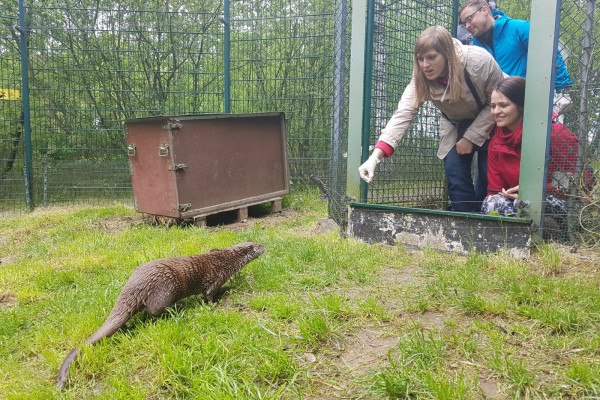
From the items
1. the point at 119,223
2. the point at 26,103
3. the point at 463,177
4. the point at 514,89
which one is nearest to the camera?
the point at 514,89

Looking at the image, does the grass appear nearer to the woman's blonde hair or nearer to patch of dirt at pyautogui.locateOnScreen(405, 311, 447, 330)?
patch of dirt at pyautogui.locateOnScreen(405, 311, 447, 330)

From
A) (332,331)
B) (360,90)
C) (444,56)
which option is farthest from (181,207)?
(332,331)

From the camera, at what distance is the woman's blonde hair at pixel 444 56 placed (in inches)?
165

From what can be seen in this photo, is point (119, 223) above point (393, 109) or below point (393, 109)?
below

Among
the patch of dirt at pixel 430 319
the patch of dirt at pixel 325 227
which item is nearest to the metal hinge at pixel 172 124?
the patch of dirt at pixel 325 227

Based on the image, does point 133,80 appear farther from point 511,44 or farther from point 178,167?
point 511,44

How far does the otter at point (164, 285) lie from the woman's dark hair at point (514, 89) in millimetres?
2595

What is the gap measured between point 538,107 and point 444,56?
0.91m

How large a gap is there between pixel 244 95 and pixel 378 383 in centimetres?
731

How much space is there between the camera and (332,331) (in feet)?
8.45

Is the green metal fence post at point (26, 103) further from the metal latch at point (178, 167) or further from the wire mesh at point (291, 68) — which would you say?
the metal latch at point (178, 167)

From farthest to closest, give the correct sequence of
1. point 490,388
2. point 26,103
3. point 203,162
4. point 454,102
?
point 26,103 → point 203,162 → point 454,102 → point 490,388

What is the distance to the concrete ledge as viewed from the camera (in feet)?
12.6

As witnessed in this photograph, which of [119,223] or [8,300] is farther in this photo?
[119,223]
